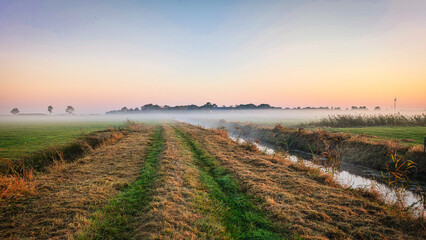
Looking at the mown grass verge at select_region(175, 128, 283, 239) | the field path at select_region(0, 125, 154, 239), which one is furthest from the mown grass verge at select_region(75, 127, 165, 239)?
the mown grass verge at select_region(175, 128, 283, 239)

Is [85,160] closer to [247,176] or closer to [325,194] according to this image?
[247,176]

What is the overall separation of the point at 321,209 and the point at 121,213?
6.31 m

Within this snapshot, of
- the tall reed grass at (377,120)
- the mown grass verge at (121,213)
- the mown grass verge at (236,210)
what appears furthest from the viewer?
the tall reed grass at (377,120)

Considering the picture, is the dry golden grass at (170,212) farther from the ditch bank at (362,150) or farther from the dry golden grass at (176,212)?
the ditch bank at (362,150)

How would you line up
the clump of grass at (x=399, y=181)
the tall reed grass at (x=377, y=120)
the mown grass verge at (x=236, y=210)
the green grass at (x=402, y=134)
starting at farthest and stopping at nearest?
the tall reed grass at (x=377, y=120)
the green grass at (x=402, y=134)
the clump of grass at (x=399, y=181)
the mown grass verge at (x=236, y=210)

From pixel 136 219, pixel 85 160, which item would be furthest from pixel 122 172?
pixel 136 219

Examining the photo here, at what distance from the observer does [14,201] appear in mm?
6344

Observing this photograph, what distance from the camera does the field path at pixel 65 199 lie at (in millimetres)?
5000

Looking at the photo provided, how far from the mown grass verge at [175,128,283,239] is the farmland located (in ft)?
0.09

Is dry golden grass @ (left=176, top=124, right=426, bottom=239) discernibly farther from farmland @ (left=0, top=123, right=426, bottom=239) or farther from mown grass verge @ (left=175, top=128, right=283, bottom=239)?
mown grass verge @ (left=175, top=128, right=283, bottom=239)

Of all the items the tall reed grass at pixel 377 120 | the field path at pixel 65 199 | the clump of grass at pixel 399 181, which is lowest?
the clump of grass at pixel 399 181

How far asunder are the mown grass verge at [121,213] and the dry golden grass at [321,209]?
4049 millimetres

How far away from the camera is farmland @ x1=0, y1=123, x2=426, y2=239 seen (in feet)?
16.3

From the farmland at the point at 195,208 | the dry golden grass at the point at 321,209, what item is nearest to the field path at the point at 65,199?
the farmland at the point at 195,208
